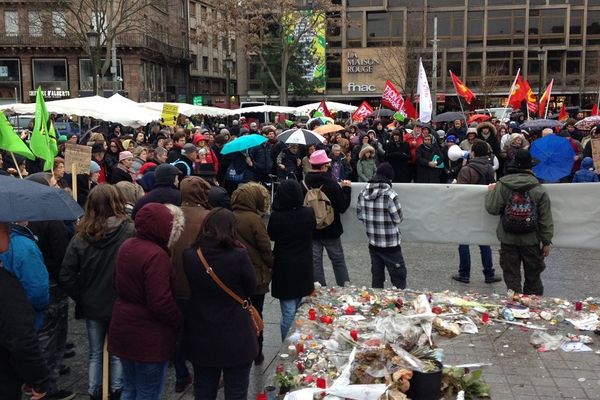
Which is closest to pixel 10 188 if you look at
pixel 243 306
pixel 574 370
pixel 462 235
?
pixel 243 306

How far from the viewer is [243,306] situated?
4.01 m

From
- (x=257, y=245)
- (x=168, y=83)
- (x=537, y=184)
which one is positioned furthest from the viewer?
(x=168, y=83)

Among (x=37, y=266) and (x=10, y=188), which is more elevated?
(x=10, y=188)

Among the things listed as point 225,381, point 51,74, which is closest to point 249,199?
point 225,381

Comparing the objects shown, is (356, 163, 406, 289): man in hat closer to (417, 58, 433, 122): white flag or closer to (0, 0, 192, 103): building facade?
(417, 58, 433, 122): white flag

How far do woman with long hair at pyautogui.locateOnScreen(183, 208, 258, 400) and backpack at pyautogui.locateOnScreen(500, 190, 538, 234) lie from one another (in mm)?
3618

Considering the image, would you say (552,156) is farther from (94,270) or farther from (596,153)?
(94,270)

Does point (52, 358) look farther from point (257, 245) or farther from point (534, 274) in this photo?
point (534, 274)

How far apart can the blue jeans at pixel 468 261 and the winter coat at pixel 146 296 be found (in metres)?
5.09

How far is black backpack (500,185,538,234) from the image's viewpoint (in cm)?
647

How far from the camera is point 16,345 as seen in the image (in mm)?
3184

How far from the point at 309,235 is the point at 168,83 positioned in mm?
53956

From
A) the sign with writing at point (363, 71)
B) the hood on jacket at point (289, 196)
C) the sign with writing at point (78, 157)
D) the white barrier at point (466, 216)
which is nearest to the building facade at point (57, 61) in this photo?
the sign with writing at point (363, 71)

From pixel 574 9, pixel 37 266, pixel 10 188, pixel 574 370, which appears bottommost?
pixel 574 370
